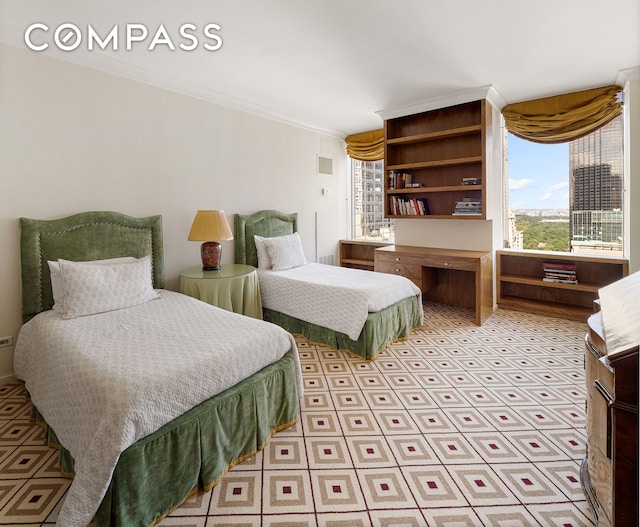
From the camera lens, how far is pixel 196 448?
5.04ft

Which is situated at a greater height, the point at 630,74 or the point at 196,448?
the point at 630,74

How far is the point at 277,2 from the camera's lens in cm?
215

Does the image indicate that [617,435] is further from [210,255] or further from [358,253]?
[358,253]

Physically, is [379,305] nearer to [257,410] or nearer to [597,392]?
[257,410]

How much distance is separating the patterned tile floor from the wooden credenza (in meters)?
0.50

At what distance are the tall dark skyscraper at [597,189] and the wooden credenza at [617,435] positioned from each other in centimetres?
341

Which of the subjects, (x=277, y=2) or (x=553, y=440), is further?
(x=277, y=2)

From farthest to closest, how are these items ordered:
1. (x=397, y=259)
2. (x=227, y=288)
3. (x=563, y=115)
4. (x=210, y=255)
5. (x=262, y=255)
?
(x=397, y=259)
(x=262, y=255)
(x=563, y=115)
(x=210, y=255)
(x=227, y=288)

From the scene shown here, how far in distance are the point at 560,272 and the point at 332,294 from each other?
2657 mm

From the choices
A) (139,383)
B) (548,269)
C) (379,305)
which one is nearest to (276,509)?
(139,383)

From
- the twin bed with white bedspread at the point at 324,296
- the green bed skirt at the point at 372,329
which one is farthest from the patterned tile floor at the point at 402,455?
the twin bed with white bedspread at the point at 324,296

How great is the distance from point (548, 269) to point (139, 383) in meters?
4.18

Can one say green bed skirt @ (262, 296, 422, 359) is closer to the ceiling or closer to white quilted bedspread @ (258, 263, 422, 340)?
white quilted bedspread @ (258, 263, 422, 340)

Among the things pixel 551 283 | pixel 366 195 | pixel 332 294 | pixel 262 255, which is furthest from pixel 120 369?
pixel 366 195
